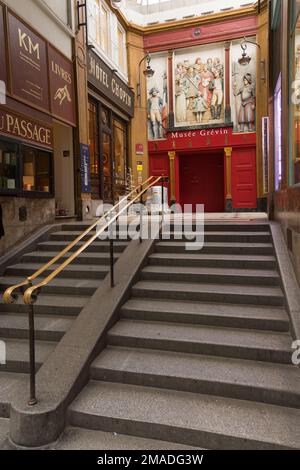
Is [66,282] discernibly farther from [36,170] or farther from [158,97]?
[158,97]

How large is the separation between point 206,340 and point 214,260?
1.49 meters

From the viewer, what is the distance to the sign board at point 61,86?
269 inches

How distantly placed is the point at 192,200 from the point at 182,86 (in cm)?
419

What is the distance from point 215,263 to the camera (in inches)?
179

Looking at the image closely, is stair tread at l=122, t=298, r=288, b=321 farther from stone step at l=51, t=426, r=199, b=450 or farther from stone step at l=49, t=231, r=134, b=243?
stone step at l=49, t=231, r=134, b=243

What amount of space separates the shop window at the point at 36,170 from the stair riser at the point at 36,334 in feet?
9.04

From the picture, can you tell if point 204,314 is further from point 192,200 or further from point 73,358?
point 192,200

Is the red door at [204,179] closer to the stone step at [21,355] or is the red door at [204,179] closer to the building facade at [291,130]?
the building facade at [291,130]

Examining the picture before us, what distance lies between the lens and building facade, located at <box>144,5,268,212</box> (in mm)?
11281

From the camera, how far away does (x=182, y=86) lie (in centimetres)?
1202

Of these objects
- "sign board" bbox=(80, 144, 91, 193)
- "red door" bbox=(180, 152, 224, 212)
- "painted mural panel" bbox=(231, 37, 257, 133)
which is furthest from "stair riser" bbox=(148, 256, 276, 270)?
"painted mural panel" bbox=(231, 37, 257, 133)

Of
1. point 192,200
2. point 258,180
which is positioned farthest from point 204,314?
point 192,200

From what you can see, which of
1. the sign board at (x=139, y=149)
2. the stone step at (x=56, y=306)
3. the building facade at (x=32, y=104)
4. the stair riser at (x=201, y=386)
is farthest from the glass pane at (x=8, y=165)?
the sign board at (x=139, y=149)

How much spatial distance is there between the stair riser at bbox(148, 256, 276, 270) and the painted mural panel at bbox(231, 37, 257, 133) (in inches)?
331
